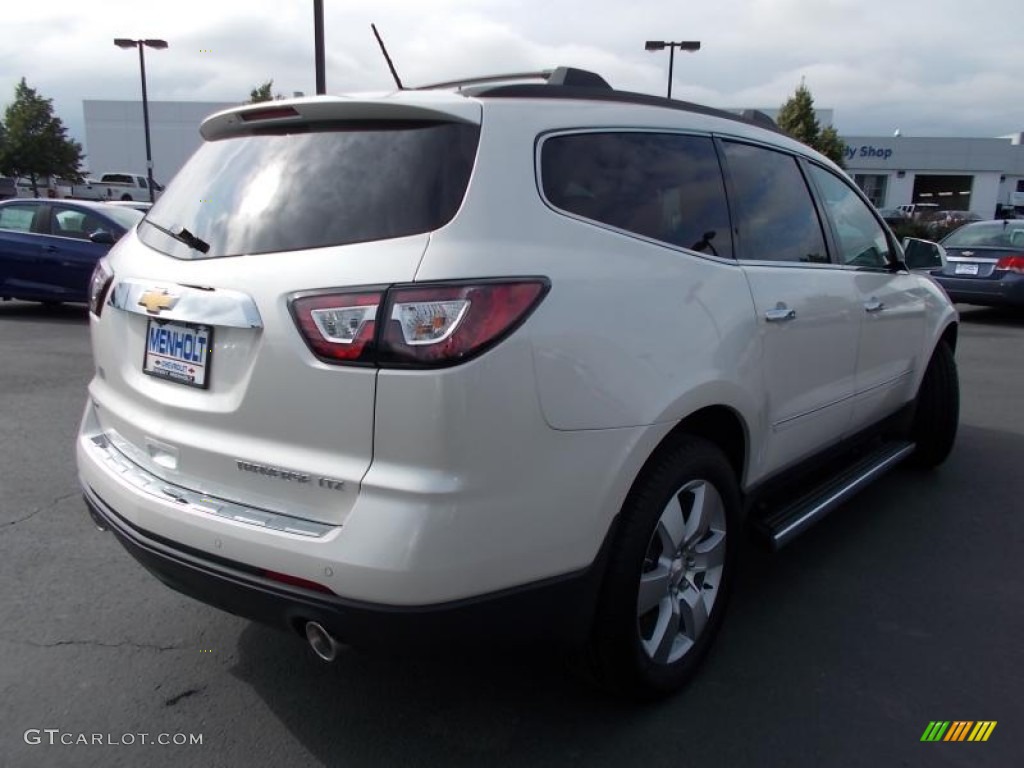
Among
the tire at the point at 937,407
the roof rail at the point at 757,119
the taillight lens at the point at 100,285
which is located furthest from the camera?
the tire at the point at 937,407

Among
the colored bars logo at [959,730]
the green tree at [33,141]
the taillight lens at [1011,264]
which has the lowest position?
the colored bars logo at [959,730]

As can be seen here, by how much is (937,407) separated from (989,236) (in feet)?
29.5

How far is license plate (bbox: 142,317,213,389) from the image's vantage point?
7.46 feet

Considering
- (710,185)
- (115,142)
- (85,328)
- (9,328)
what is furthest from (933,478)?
(115,142)

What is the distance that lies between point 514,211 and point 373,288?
0.44m

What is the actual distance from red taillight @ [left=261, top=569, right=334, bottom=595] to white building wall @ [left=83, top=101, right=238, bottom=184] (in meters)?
59.0

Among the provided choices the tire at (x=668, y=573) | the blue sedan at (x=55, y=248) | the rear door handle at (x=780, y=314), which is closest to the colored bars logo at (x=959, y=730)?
the tire at (x=668, y=573)

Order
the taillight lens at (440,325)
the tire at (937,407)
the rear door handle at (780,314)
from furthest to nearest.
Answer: the tire at (937,407) < the rear door handle at (780,314) < the taillight lens at (440,325)

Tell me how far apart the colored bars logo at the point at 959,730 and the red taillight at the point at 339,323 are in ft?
6.81

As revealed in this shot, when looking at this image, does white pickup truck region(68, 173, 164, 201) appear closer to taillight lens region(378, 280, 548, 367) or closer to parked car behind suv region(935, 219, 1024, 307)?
parked car behind suv region(935, 219, 1024, 307)

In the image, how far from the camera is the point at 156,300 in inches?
94.3

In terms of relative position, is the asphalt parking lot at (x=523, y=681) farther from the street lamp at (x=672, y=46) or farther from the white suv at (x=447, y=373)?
the street lamp at (x=672, y=46)

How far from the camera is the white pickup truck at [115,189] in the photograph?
39438mm

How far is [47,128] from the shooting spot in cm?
4197
